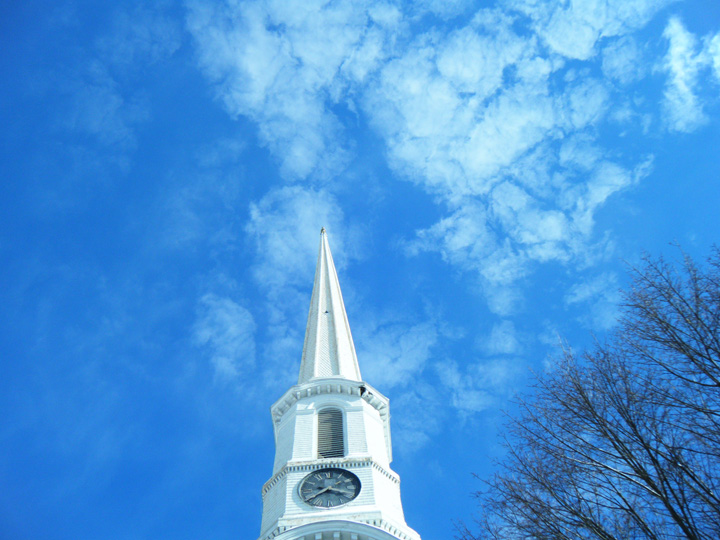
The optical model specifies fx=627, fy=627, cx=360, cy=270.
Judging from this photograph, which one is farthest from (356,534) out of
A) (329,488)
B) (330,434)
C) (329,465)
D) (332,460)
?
(330,434)

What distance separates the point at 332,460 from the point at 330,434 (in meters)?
2.90

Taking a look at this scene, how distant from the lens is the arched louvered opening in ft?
99.3

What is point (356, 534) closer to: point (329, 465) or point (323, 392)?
point (329, 465)

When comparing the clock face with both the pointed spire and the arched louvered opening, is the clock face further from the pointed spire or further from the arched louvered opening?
the pointed spire

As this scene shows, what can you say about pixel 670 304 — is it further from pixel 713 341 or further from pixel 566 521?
pixel 566 521

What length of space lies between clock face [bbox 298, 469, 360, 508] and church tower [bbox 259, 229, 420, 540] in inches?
1.6

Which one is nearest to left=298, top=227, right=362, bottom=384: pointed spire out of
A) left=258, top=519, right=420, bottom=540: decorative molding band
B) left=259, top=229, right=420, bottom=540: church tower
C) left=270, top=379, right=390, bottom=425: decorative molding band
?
left=259, top=229, right=420, bottom=540: church tower

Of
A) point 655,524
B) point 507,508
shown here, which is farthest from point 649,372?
point 507,508

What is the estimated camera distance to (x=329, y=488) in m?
27.0

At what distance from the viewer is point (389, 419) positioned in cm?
3591

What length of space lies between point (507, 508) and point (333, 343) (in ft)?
95.1

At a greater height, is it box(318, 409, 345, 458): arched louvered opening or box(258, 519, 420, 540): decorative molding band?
box(318, 409, 345, 458): arched louvered opening

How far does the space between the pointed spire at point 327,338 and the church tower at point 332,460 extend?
3.9 inches

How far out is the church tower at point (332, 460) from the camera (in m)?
24.9
